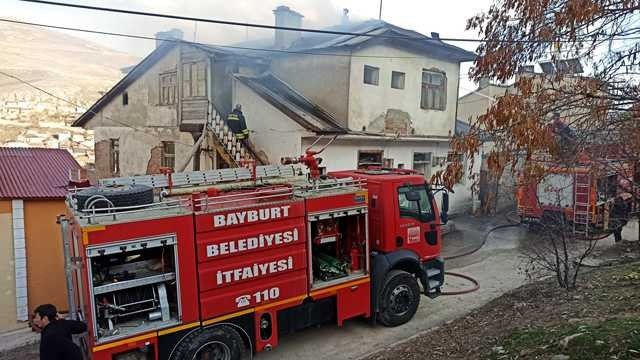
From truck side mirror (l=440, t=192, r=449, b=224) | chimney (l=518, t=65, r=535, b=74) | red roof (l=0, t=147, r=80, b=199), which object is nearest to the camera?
chimney (l=518, t=65, r=535, b=74)

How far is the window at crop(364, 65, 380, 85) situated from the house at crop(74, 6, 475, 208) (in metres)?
0.03

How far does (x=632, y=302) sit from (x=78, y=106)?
52.3m

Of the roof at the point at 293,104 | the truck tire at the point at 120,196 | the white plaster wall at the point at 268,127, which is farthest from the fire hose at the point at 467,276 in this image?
the truck tire at the point at 120,196

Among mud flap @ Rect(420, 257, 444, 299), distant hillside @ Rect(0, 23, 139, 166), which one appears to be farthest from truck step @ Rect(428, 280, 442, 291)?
distant hillside @ Rect(0, 23, 139, 166)

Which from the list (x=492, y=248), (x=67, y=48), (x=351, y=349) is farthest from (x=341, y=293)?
(x=67, y=48)

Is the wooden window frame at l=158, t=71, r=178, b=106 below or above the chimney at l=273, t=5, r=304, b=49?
below

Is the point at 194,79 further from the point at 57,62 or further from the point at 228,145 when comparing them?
the point at 57,62

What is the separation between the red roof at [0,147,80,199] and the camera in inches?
336

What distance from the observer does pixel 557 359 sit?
15.3ft

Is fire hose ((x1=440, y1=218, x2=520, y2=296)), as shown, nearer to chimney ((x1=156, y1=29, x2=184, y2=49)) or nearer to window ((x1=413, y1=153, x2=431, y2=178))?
window ((x1=413, y1=153, x2=431, y2=178))

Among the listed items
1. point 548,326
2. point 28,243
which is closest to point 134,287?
point 28,243

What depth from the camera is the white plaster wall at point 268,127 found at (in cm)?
1305

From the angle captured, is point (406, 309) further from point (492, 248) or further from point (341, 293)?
point (492, 248)

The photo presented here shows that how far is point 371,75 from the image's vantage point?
1470cm
